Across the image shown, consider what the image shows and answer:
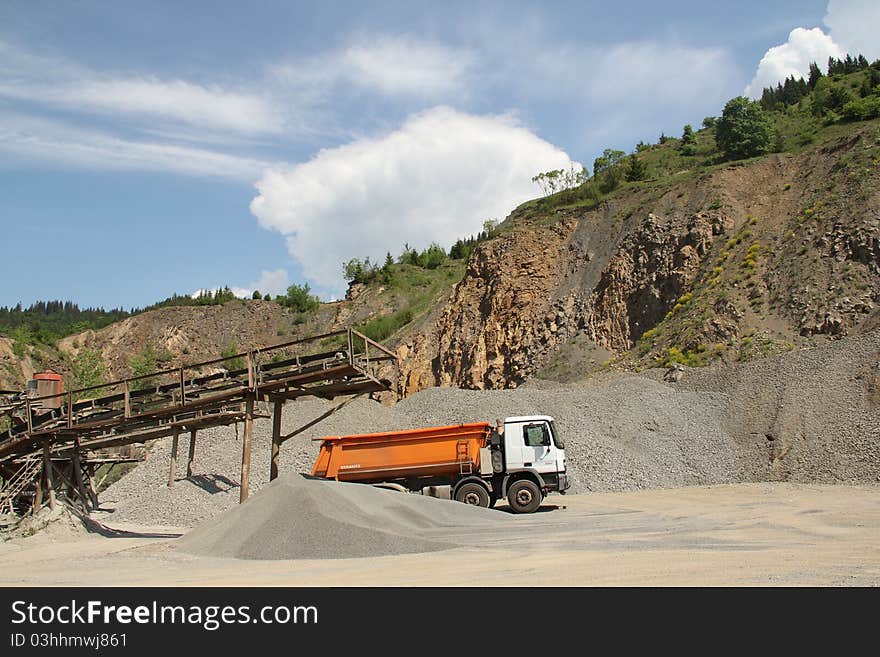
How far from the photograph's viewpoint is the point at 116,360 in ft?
260

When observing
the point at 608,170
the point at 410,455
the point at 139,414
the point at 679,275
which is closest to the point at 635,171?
the point at 608,170

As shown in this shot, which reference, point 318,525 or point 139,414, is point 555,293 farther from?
point 318,525

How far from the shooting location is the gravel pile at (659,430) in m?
24.9

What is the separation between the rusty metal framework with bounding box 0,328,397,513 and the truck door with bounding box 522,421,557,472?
14.3ft

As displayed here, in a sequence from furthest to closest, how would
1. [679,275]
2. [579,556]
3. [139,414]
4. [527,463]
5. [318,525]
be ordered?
1. [679,275]
2. [527,463]
3. [139,414]
4. [318,525]
5. [579,556]

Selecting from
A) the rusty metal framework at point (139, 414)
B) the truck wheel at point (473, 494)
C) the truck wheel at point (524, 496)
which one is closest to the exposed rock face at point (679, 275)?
the truck wheel at point (524, 496)

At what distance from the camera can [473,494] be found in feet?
65.6

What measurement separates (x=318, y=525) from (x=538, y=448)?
8.38 m

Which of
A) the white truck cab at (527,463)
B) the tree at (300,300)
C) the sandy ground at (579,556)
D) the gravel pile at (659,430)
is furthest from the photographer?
the tree at (300,300)

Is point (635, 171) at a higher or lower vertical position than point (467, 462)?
higher

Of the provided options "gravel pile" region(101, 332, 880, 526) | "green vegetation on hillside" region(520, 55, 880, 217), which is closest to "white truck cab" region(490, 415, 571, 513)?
"gravel pile" region(101, 332, 880, 526)

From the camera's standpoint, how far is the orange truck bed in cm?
2034

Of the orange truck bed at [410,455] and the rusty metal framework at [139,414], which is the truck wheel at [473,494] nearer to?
the orange truck bed at [410,455]

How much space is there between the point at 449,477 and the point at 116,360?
226ft
